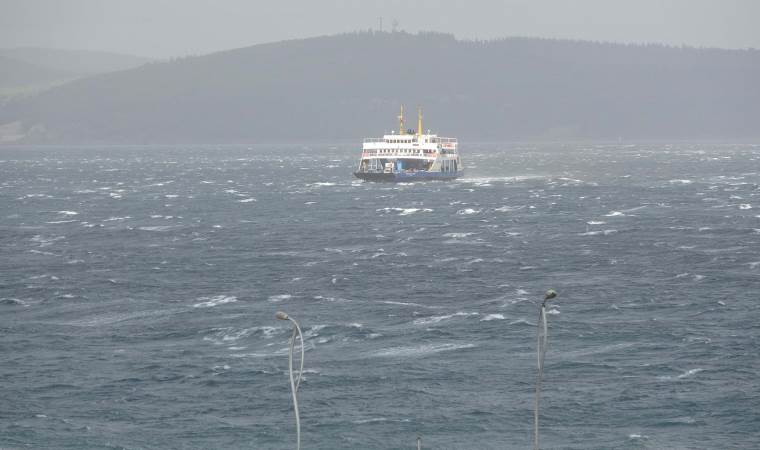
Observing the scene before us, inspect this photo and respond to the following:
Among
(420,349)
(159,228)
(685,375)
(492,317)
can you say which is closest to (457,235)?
(159,228)

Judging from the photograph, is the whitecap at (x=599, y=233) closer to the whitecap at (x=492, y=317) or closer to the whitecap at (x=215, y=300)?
the whitecap at (x=492, y=317)

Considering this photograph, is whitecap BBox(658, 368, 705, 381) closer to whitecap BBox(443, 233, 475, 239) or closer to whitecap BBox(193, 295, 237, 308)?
whitecap BBox(193, 295, 237, 308)

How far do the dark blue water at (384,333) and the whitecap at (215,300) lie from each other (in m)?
0.18

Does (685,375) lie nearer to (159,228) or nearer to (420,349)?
(420,349)

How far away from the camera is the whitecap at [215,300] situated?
75.2 m

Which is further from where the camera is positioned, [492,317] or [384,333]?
[492,317]

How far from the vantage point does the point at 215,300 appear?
76812 millimetres

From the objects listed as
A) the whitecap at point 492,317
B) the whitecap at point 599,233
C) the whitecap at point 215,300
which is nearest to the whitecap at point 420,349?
the whitecap at point 492,317

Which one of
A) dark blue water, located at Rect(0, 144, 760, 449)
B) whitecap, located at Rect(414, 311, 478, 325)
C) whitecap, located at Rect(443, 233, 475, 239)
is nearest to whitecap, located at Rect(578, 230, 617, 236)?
dark blue water, located at Rect(0, 144, 760, 449)

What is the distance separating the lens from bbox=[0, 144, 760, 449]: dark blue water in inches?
1984

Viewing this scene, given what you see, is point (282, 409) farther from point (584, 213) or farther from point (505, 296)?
point (584, 213)

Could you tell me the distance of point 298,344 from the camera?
6312cm

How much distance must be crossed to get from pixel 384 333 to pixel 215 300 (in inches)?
582

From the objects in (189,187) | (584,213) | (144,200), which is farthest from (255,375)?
(189,187)
